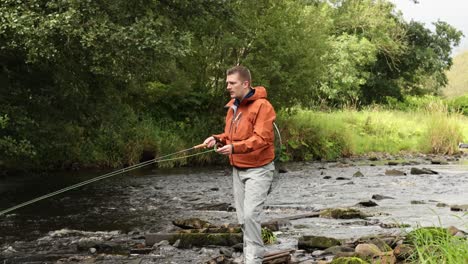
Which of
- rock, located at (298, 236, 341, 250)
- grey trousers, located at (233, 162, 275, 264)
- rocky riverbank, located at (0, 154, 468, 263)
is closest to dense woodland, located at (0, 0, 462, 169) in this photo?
rocky riverbank, located at (0, 154, 468, 263)

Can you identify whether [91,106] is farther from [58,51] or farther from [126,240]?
[126,240]

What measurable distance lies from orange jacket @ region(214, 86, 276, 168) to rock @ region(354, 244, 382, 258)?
163 centimetres

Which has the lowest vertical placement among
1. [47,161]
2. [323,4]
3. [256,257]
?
[47,161]

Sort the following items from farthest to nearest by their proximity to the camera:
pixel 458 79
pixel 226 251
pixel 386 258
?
pixel 458 79 → pixel 226 251 → pixel 386 258

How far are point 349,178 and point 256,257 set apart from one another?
13255 millimetres

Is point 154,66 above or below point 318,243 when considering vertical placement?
above

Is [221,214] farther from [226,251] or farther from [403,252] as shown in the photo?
[403,252]

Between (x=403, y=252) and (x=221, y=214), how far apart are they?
5.97 metres

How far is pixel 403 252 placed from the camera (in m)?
6.37

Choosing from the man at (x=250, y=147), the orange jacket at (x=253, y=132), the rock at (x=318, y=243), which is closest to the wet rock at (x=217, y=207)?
the rock at (x=318, y=243)

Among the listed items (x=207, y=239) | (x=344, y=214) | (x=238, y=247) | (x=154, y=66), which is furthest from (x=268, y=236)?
(x=154, y=66)

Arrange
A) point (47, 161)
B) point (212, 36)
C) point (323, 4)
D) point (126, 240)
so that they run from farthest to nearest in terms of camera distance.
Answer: point (323, 4) < point (212, 36) < point (47, 161) < point (126, 240)

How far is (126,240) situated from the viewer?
368 inches

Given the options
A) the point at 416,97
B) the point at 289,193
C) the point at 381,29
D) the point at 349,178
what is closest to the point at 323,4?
the point at 381,29
